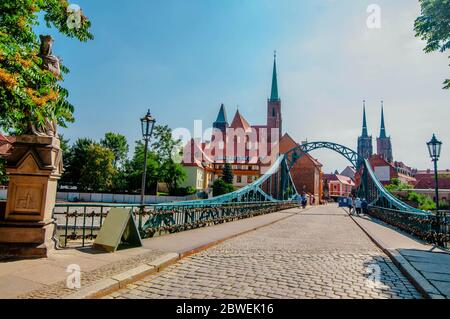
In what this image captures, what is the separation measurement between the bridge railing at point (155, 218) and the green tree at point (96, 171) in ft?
129

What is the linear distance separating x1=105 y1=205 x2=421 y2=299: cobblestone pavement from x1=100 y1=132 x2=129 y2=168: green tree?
6232cm

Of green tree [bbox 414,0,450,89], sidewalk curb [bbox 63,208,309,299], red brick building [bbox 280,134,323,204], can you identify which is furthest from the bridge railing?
red brick building [bbox 280,134,323,204]

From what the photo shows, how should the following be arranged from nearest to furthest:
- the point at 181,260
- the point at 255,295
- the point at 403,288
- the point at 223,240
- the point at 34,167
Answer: the point at 255,295, the point at 403,288, the point at 34,167, the point at 181,260, the point at 223,240

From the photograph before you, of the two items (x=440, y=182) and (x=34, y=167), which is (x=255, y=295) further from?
(x=440, y=182)

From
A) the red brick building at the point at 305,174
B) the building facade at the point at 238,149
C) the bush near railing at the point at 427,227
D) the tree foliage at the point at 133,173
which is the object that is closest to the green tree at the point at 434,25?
the bush near railing at the point at 427,227

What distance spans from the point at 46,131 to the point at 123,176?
51.8 meters

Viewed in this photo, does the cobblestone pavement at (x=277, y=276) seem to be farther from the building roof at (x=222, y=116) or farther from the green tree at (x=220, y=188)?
the building roof at (x=222, y=116)

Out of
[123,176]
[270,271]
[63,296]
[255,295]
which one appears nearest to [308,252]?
[270,271]

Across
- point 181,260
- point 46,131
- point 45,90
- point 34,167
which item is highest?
point 45,90

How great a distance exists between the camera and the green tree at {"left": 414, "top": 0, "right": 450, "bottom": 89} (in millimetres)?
8070

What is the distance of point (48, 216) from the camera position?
571 centimetres

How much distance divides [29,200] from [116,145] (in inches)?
2499

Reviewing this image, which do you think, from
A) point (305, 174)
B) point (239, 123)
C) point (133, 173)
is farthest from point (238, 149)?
point (133, 173)

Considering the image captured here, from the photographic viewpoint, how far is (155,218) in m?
8.62
